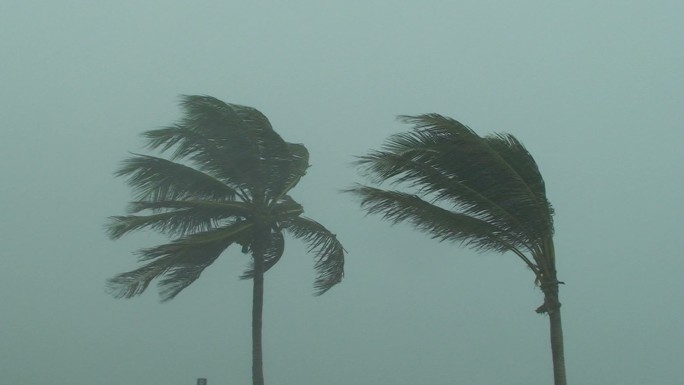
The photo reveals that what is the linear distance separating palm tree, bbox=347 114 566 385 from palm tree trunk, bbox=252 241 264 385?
16.7 feet

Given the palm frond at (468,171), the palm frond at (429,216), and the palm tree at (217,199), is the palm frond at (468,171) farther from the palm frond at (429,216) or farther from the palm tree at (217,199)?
the palm tree at (217,199)

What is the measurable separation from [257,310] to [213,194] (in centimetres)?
267

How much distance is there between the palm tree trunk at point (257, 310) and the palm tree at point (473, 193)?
16.7 ft

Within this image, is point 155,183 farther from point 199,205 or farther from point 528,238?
point 528,238

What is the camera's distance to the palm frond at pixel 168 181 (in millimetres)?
18266

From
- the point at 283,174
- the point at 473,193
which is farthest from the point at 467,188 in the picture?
the point at 283,174

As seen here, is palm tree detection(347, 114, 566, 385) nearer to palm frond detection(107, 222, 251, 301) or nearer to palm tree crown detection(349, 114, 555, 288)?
palm tree crown detection(349, 114, 555, 288)

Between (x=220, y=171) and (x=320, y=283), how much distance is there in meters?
3.31

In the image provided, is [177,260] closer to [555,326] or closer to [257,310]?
[257,310]

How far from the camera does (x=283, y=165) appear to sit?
63.0ft

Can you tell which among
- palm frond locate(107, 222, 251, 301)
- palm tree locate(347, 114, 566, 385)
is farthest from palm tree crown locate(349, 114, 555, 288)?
palm frond locate(107, 222, 251, 301)

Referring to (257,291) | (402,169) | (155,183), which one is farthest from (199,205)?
(402,169)

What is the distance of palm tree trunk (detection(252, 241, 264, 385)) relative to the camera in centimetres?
1930

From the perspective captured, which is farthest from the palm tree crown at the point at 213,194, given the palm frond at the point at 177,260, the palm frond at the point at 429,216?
the palm frond at the point at 429,216
